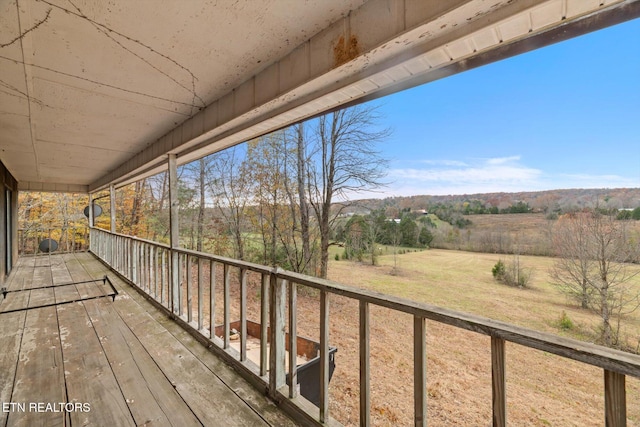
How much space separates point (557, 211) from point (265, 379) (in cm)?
670

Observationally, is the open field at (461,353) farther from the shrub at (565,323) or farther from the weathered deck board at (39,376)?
the weathered deck board at (39,376)

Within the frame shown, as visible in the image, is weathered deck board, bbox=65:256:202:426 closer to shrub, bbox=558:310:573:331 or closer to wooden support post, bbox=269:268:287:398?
wooden support post, bbox=269:268:287:398

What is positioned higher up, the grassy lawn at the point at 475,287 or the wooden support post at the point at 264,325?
the wooden support post at the point at 264,325

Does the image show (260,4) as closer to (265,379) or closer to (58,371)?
(265,379)

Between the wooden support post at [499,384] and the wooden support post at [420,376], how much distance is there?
25 centimetres

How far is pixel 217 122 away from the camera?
98.7 inches

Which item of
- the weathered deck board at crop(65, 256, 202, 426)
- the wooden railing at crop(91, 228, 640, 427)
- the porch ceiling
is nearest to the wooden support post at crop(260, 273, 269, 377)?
the wooden railing at crop(91, 228, 640, 427)

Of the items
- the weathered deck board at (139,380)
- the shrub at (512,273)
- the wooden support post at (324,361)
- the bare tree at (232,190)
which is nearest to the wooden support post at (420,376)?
the wooden support post at (324,361)

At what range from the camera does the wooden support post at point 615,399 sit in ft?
2.40

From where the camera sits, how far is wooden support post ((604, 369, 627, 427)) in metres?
0.73

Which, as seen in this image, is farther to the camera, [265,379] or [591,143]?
[591,143]

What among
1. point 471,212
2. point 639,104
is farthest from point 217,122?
point 639,104

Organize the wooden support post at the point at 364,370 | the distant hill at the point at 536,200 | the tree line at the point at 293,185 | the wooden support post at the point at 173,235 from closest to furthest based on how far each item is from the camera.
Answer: the wooden support post at the point at 364,370
the wooden support post at the point at 173,235
the distant hill at the point at 536,200
the tree line at the point at 293,185

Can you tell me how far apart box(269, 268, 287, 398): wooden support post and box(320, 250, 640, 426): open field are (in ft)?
7.62
